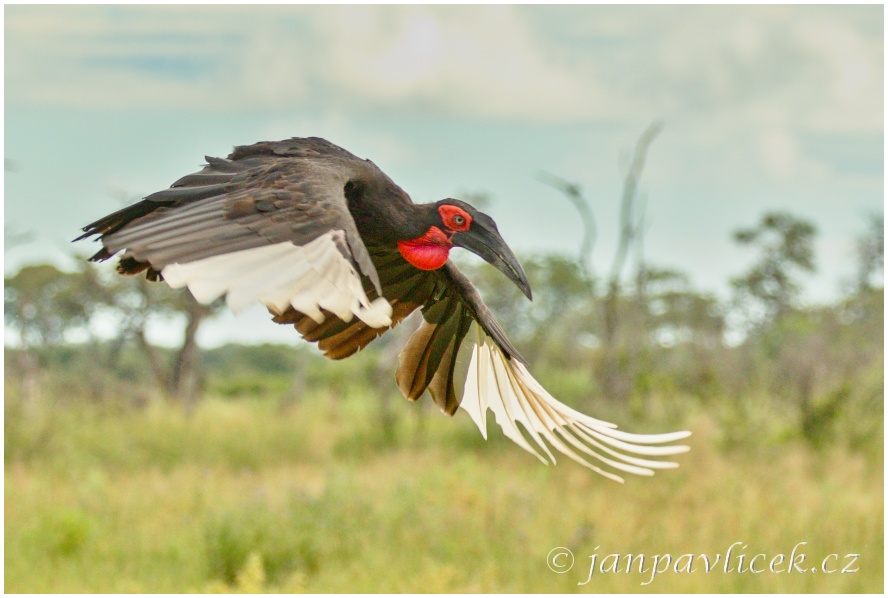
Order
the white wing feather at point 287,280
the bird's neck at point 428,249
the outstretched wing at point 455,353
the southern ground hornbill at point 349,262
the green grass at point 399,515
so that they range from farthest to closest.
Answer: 1. the green grass at point 399,515
2. the outstretched wing at point 455,353
3. the bird's neck at point 428,249
4. the southern ground hornbill at point 349,262
5. the white wing feather at point 287,280

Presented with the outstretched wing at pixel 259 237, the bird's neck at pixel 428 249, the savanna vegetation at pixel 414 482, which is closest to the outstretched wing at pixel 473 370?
the bird's neck at pixel 428 249

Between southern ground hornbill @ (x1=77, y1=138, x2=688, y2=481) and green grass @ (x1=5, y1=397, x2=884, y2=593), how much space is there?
5.32 m

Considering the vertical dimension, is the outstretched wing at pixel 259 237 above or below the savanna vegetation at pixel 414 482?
above

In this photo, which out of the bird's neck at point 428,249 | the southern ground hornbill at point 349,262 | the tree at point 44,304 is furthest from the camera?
the tree at point 44,304

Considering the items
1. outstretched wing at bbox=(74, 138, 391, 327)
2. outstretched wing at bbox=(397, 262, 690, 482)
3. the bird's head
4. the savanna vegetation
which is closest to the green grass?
the savanna vegetation

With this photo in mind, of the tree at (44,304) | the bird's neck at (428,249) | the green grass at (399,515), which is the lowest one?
the green grass at (399,515)

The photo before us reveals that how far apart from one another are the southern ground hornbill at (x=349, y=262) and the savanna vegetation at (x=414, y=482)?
5274mm

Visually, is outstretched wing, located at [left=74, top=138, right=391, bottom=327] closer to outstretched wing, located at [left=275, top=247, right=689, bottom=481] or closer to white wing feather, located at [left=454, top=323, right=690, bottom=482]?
outstretched wing, located at [left=275, top=247, right=689, bottom=481]

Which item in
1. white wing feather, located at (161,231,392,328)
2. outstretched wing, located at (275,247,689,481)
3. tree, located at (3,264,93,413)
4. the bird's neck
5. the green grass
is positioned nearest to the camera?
white wing feather, located at (161,231,392,328)

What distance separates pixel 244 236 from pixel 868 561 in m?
9.78

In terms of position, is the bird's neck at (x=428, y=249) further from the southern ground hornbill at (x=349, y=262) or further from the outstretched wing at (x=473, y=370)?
the outstretched wing at (x=473, y=370)

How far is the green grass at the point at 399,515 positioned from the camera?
1072cm

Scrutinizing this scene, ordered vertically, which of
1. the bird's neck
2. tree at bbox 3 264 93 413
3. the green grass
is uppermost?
the bird's neck

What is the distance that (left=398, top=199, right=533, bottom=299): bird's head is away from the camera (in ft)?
13.7
